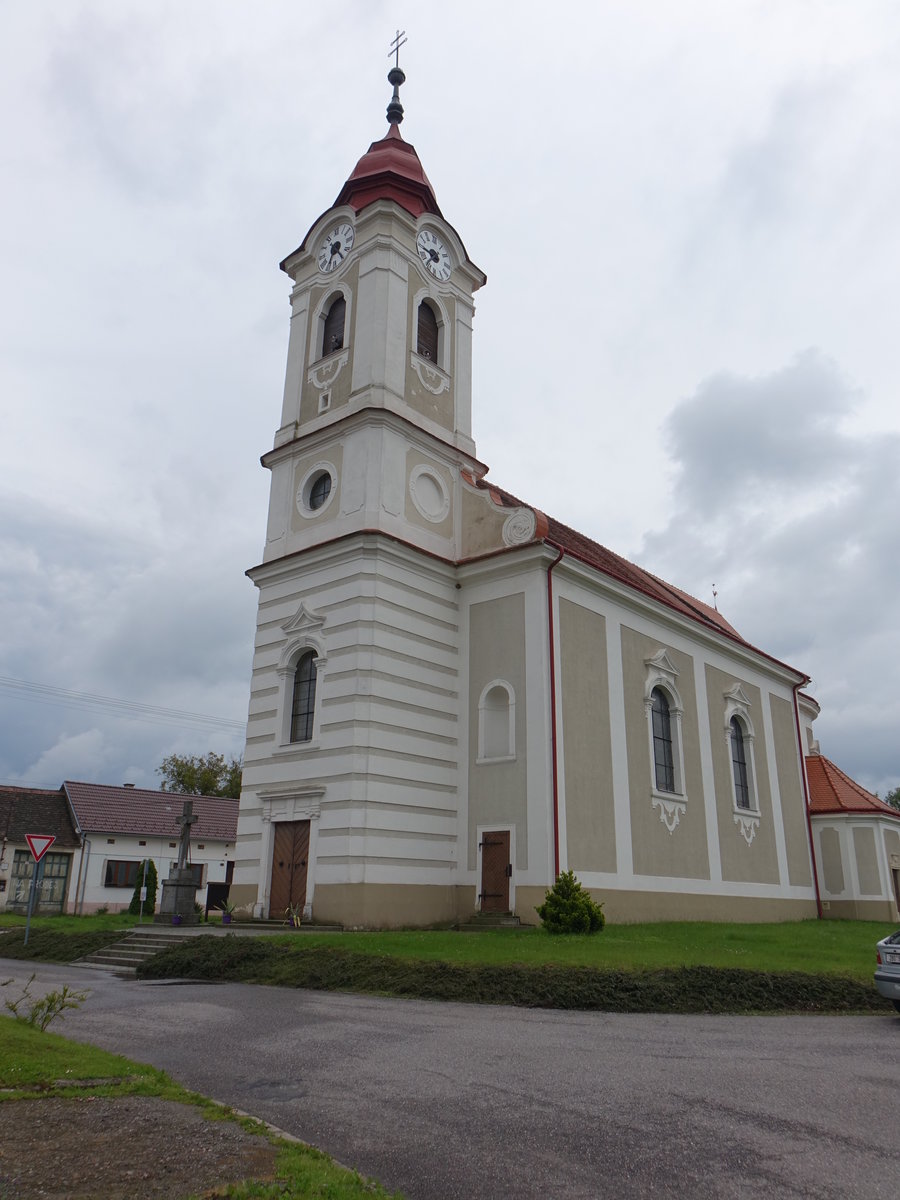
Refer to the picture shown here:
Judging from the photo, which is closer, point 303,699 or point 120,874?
point 303,699

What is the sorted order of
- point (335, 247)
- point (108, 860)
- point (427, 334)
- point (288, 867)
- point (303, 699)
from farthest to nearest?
1. point (108, 860)
2. point (335, 247)
3. point (427, 334)
4. point (303, 699)
5. point (288, 867)

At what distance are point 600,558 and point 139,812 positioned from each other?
1084 inches

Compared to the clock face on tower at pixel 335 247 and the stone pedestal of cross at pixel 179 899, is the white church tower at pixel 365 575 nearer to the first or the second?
the clock face on tower at pixel 335 247

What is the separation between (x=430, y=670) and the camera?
2350 centimetres

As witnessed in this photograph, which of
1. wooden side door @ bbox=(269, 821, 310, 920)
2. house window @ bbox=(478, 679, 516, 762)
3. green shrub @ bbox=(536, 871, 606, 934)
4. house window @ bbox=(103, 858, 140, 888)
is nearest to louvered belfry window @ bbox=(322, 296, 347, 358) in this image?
house window @ bbox=(478, 679, 516, 762)

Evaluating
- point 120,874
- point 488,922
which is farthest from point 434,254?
point 120,874

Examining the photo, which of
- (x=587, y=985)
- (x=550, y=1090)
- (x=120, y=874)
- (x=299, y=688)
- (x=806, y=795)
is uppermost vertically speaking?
(x=299, y=688)

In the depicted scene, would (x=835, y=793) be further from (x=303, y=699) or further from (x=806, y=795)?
(x=303, y=699)

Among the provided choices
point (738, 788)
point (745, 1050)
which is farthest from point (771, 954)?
point (738, 788)

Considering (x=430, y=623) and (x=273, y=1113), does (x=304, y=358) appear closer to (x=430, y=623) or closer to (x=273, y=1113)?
(x=430, y=623)

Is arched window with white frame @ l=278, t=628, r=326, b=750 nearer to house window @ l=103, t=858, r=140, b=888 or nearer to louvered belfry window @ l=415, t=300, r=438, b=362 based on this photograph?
louvered belfry window @ l=415, t=300, r=438, b=362

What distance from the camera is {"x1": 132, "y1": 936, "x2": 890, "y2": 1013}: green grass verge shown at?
479 inches

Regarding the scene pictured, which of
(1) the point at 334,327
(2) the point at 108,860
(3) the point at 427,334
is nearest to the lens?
(1) the point at 334,327

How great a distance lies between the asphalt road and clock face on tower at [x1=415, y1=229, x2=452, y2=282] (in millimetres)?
22749
